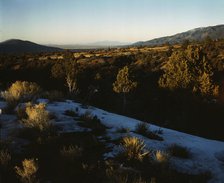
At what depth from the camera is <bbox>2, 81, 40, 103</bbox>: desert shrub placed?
12070 mm

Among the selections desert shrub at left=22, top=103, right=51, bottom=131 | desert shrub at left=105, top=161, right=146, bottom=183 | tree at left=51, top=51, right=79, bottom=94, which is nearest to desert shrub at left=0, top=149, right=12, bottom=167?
desert shrub at left=22, top=103, right=51, bottom=131

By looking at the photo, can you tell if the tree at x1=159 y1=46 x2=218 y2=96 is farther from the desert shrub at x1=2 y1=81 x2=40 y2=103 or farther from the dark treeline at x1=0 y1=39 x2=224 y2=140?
the desert shrub at x1=2 y1=81 x2=40 y2=103

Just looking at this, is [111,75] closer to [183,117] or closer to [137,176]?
[183,117]

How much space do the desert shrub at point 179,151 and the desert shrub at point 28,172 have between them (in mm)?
3927

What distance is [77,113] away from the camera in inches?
438

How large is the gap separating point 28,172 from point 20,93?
7394mm

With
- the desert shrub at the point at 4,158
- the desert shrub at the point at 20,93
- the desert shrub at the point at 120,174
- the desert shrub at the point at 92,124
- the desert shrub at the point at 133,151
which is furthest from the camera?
the desert shrub at the point at 20,93

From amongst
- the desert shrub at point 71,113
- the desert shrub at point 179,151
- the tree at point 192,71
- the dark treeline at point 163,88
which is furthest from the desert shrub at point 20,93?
the tree at point 192,71

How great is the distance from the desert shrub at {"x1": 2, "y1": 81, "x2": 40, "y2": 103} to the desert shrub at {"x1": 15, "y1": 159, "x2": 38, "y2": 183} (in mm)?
5791

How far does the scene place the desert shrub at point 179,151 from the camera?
27.8 ft

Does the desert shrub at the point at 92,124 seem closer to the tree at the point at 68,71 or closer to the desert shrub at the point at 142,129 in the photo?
the desert shrub at the point at 142,129

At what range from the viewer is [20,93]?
13008 mm

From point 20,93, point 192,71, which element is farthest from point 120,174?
point 192,71

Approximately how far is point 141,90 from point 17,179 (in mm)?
34455
